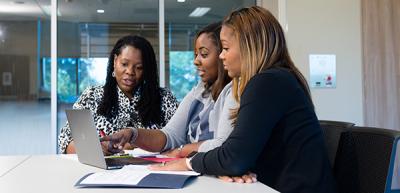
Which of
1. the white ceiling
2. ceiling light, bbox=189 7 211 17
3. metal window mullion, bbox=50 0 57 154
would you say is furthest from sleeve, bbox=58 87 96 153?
ceiling light, bbox=189 7 211 17

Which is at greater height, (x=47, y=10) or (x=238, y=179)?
(x=47, y=10)

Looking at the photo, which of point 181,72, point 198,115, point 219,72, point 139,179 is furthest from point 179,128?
point 181,72

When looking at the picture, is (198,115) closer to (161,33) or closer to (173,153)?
(173,153)

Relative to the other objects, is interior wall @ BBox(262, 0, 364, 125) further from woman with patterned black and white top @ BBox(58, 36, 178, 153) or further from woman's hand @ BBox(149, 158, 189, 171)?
woman's hand @ BBox(149, 158, 189, 171)

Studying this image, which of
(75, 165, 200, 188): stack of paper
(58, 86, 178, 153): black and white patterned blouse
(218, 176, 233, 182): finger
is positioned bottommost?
(218, 176, 233, 182): finger

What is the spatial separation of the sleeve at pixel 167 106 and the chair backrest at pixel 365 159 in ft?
3.54

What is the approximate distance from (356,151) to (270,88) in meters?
0.42

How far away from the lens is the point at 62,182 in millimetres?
1221

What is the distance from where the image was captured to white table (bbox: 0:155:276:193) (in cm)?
109

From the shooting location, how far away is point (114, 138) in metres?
1.69

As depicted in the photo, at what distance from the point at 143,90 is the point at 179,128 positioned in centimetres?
40

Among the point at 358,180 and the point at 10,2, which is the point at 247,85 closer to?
the point at 358,180

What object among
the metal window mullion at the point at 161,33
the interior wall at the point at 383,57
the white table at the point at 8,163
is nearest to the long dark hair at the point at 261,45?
the white table at the point at 8,163

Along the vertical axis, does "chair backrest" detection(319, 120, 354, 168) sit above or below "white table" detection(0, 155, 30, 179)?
above
